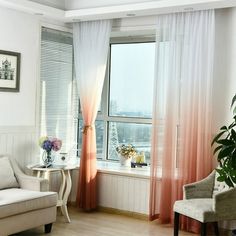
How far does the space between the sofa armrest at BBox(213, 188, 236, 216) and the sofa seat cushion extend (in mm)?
1703

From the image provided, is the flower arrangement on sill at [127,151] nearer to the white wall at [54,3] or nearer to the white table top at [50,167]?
the white table top at [50,167]

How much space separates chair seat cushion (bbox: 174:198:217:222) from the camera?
13.7ft

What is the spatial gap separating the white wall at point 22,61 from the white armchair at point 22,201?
0.58 m

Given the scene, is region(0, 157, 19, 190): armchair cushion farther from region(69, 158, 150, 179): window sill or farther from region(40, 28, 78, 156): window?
region(69, 158, 150, 179): window sill

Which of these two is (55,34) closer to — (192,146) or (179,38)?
(179,38)

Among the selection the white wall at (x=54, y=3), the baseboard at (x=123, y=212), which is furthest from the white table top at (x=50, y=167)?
the white wall at (x=54, y=3)

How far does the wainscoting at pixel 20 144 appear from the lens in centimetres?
517

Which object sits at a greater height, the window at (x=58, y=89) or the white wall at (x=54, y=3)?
the white wall at (x=54, y=3)

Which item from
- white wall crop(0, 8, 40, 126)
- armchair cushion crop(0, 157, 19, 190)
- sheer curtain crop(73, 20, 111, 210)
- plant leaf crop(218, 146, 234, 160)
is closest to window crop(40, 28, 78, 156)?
white wall crop(0, 8, 40, 126)

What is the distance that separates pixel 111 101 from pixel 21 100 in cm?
143

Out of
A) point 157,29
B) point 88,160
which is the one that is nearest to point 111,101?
point 88,160

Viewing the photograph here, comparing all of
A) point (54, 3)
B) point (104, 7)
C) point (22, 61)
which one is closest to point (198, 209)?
point (104, 7)

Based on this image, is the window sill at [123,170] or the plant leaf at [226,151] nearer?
the plant leaf at [226,151]

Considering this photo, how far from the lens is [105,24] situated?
18.6 feet
